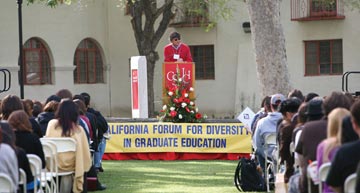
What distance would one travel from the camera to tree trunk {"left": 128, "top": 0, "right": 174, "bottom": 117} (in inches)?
1571

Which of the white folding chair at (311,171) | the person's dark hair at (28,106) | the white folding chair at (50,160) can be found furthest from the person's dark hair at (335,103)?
the person's dark hair at (28,106)

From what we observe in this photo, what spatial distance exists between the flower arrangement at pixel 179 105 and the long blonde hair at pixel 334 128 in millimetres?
14241

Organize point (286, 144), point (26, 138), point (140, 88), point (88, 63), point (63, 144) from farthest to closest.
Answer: point (88, 63), point (140, 88), point (63, 144), point (286, 144), point (26, 138)

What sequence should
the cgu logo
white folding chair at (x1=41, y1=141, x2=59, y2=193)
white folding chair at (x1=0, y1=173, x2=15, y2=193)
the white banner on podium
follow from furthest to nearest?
the white banner on podium
the cgu logo
white folding chair at (x1=41, y1=141, x2=59, y2=193)
white folding chair at (x1=0, y1=173, x2=15, y2=193)

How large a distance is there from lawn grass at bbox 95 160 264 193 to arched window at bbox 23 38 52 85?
1738cm

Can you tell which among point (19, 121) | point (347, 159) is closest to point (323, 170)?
point (347, 159)

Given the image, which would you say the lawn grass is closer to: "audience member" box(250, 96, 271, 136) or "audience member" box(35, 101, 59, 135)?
"audience member" box(250, 96, 271, 136)

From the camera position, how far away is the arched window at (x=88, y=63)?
138 ft

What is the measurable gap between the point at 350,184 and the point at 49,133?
22.0 ft

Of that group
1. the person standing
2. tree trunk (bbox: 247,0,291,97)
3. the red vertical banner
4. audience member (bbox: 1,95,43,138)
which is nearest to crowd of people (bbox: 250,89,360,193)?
audience member (bbox: 1,95,43,138)

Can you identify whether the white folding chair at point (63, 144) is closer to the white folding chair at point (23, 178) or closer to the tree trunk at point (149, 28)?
the white folding chair at point (23, 178)

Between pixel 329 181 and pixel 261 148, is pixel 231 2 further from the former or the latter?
pixel 329 181

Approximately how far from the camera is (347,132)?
8945mm

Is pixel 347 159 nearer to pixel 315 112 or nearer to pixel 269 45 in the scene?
pixel 315 112
